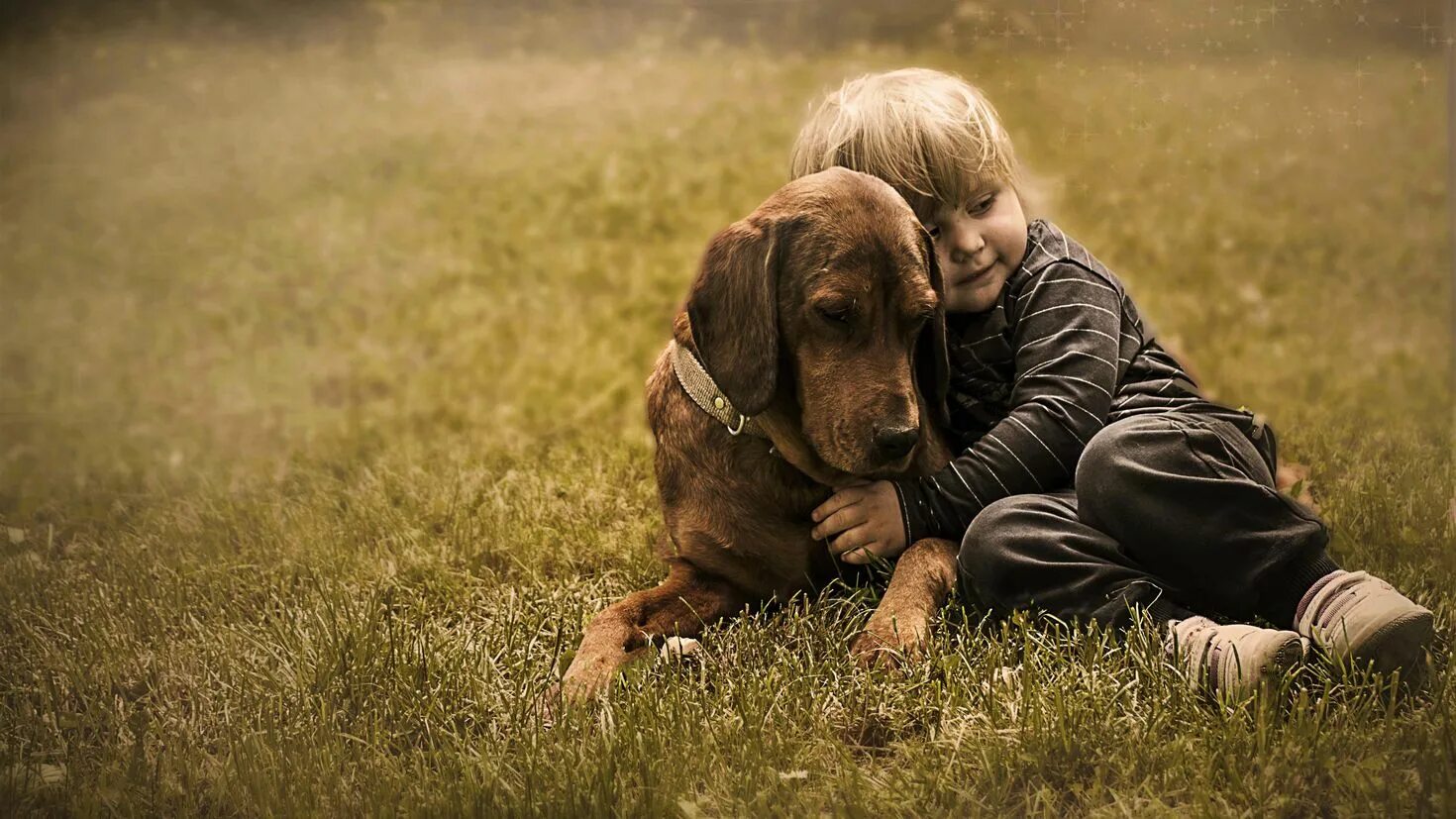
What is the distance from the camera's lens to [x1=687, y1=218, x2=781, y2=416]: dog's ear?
2.52 m

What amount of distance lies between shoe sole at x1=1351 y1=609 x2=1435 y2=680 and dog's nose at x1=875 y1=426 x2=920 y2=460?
90 cm

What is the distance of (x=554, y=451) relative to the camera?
437 centimetres

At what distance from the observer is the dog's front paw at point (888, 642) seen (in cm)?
239

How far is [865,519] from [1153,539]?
62 centimetres

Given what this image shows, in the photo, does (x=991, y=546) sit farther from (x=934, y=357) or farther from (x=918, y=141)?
(x=918, y=141)

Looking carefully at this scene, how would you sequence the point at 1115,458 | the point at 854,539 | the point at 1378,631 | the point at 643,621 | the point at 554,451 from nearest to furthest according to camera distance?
the point at 1378,631
the point at 1115,458
the point at 643,621
the point at 854,539
the point at 554,451

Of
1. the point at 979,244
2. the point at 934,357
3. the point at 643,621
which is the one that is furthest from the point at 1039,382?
the point at 643,621

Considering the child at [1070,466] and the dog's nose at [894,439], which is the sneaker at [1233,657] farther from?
the dog's nose at [894,439]

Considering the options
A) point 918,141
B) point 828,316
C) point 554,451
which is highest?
point 918,141

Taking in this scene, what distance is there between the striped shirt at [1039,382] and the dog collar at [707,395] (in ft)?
1.29

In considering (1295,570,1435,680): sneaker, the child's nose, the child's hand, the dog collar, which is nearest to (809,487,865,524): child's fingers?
the child's hand

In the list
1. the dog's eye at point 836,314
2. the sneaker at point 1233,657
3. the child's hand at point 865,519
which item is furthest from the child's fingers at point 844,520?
the sneaker at point 1233,657

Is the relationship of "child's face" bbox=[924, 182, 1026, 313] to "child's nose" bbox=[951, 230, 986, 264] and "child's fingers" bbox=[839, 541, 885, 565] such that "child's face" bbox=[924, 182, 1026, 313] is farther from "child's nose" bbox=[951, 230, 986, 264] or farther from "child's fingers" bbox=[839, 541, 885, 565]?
"child's fingers" bbox=[839, 541, 885, 565]

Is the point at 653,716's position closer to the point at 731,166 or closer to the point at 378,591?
the point at 378,591
